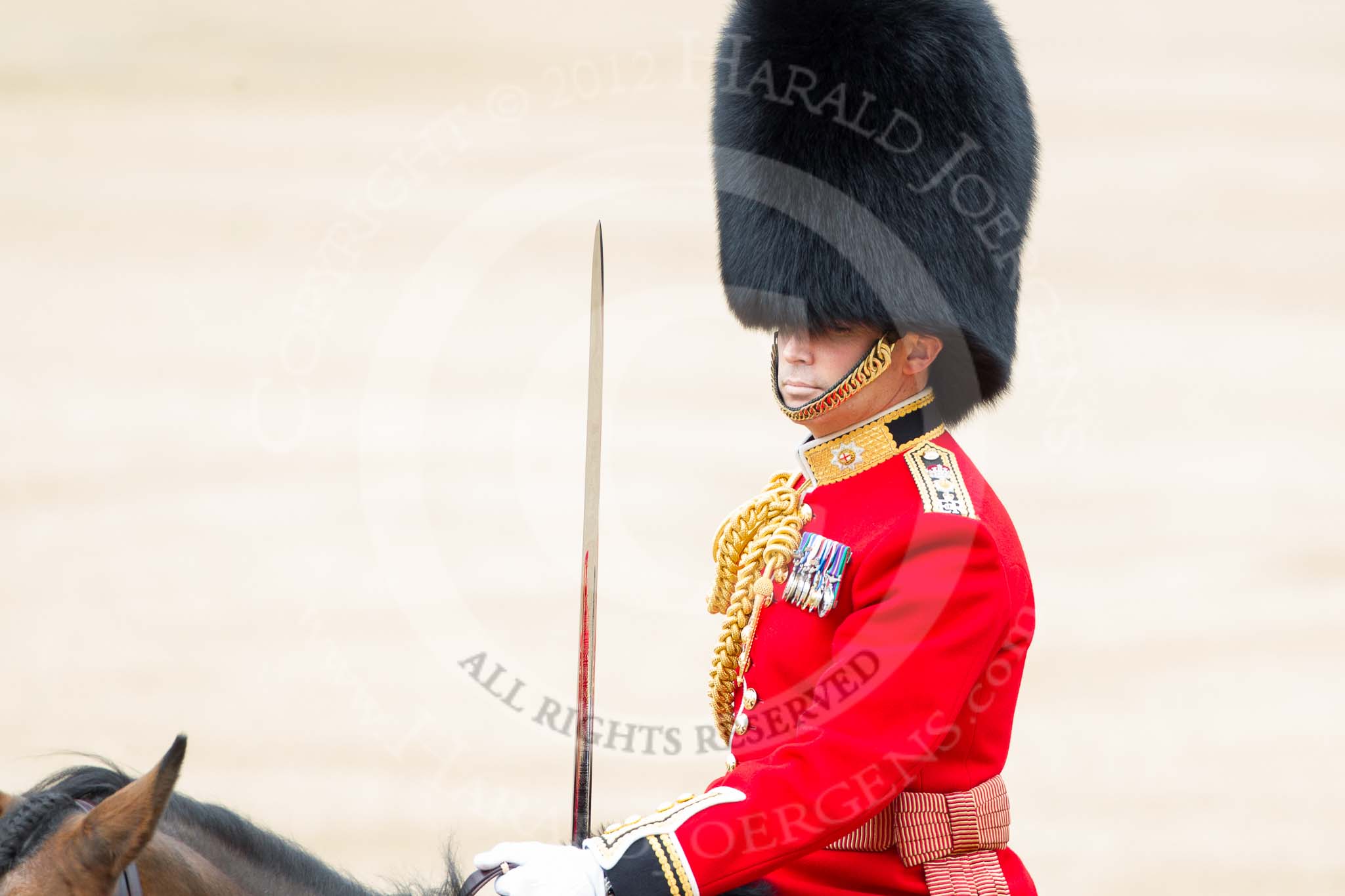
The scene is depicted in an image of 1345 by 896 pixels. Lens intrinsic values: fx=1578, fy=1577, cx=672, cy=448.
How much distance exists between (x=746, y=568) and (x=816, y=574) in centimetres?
16

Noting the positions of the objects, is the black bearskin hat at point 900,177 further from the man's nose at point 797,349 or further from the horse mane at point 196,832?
the horse mane at point 196,832

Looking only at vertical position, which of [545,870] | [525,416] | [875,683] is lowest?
[545,870]

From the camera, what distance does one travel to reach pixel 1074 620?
20.1 ft

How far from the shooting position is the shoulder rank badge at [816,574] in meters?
1.81

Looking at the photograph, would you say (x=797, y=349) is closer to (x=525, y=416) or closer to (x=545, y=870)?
(x=545, y=870)

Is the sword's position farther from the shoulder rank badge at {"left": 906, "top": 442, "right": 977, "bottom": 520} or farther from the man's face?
the shoulder rank badge at {"left": 906, "top": 442, "right": 977, "bottom": 520}

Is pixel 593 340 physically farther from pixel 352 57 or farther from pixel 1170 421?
pixel 352 57

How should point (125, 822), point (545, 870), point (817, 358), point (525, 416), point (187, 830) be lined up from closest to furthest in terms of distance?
point (125, 822) < point (545, 870) < point (187, 830) < point (817, 358) < point (525, 416)

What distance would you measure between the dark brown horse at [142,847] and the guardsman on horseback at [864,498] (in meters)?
0.20

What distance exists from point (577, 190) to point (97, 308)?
2.97 metres

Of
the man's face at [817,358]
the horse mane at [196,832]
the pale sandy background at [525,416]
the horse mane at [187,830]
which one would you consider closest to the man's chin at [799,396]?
the man's face at [817,358]

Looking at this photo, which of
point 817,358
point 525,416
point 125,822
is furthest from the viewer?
point 525,416

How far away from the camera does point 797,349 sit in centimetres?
193

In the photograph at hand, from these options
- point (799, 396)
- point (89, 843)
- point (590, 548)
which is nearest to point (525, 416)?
point (590, 548)
